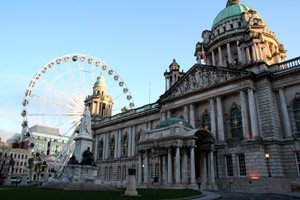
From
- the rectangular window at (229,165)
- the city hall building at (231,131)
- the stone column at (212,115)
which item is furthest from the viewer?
the stone column at (212,115)

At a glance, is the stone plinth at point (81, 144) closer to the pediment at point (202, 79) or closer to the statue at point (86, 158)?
the statue at point (86, 158)

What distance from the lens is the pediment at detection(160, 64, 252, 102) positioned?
4045 cm

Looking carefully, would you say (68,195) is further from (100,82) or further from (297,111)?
(100,82)

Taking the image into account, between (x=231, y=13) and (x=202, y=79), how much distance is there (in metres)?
28.6

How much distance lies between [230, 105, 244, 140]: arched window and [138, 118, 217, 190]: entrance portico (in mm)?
5543

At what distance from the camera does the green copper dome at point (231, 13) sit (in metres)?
62.9

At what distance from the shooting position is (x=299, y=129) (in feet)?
115

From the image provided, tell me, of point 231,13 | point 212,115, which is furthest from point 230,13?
point 212,115

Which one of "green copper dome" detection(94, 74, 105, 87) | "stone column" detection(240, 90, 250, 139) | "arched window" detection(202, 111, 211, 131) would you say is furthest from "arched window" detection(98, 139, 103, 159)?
"stone column" detection(240, 90, 250, 139)

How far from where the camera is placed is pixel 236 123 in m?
40.0

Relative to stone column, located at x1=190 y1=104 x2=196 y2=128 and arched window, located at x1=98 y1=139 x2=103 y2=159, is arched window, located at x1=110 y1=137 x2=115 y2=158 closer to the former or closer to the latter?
arched window, located at x1=98 y1=139 x2=103 y2=159

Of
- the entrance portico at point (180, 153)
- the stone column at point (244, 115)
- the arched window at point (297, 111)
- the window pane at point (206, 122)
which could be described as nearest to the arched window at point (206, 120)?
the window pane at point (206, 122)

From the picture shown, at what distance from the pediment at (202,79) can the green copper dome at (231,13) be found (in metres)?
24.8

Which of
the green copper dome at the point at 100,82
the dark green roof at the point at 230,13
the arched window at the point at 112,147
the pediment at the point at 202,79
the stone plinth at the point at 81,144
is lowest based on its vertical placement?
the stone plinth at the point at 81,144
